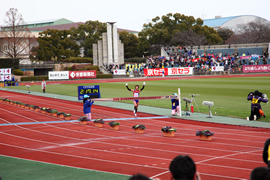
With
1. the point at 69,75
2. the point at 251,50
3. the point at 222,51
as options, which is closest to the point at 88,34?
the point at 69,75

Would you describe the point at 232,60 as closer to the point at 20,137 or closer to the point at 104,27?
the point at 104,27

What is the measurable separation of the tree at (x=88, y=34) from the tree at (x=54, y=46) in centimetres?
503

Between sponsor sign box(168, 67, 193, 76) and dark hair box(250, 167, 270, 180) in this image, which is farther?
sponsor sign box(168, 67, 193, 76)

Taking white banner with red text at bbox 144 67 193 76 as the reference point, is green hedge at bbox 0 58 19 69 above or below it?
above

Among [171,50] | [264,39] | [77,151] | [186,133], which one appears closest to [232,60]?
[171,50]

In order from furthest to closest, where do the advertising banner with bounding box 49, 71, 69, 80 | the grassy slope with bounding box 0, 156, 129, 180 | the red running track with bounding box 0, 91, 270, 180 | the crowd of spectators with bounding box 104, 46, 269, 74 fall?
the crowd of spectators with bounding box 104, 46, 269, 74 → the advertising banner with bounding box 49, 71, 69, 80 → the red running track with bounding box 0, 91, 270, 180 → the grassy slope with bounding box 0, 156, 129, 180

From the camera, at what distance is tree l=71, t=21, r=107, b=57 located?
8609cm

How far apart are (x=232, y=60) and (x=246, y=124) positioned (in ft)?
157

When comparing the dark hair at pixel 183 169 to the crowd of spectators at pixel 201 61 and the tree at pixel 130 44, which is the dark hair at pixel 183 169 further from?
the tree at pixel 130 44

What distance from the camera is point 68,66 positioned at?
72.8 metres

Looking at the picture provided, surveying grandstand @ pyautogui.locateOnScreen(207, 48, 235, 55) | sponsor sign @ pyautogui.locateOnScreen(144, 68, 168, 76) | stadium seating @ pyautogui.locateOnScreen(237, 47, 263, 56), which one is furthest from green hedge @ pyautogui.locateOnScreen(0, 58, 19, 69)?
stadium seating @ pyautogui.locateOnScreen(237, 47, 263, 56)

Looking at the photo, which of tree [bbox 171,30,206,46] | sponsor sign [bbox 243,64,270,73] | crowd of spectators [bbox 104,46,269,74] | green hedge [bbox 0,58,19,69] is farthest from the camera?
tree [bbox 171,30,206,46]

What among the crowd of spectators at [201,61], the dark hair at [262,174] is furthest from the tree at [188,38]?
the dark hair at [262,174]

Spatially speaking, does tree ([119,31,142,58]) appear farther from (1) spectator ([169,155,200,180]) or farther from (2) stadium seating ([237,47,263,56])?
(1) spectator ([169,155,200,180])
